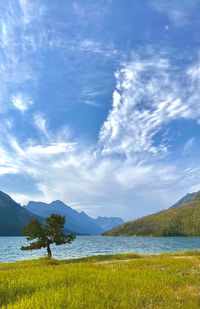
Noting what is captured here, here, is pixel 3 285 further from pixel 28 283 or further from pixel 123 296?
pixel 123 296

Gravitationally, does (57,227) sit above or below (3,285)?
above

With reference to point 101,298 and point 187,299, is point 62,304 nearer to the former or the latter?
point 101,298

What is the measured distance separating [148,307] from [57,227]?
94.9 feet

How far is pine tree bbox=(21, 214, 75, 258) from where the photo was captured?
29.9m

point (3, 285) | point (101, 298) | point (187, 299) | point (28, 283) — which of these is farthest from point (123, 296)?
point (3, 285)

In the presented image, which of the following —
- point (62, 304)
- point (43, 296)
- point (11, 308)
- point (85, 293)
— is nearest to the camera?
point (11, 308)

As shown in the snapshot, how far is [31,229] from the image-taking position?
29906 millimetres

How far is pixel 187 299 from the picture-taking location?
19.3 feet

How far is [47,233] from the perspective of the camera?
101 ft

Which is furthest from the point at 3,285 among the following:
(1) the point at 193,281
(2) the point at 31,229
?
(2) the point at 31,229

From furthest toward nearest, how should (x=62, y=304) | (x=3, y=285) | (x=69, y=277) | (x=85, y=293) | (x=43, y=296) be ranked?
1. (x=69, y=277)
2. (x=3, y=285)
3. (x=85, y=293)
4. (x=43, y=296)
5. (x=62, y=304)

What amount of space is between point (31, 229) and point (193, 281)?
2627cm

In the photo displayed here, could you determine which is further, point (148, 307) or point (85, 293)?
point (85, 293)

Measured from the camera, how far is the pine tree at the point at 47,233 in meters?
29.9
